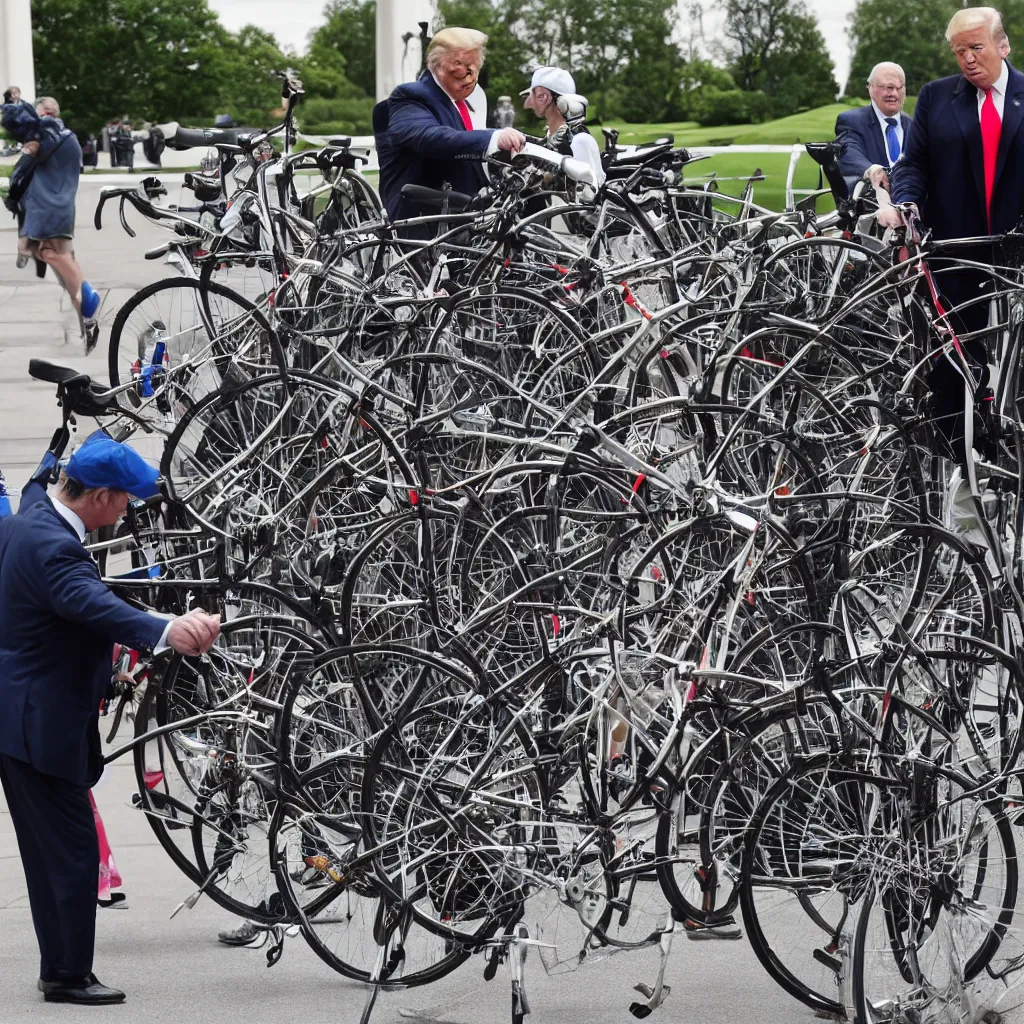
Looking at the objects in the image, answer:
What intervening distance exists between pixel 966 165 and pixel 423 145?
2373mm

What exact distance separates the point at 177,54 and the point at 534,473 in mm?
62606

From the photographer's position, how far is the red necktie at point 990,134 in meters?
6.55

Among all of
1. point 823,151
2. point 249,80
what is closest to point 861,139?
point 823,151

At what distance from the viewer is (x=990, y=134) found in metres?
6.56

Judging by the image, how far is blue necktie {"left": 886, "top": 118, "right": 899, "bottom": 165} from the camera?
937 centimetres

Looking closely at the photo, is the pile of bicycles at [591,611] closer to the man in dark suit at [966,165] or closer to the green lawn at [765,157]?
the man in dark suit at [966,165]

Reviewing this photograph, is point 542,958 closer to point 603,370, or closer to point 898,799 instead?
point 898,799

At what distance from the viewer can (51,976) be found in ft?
15.9

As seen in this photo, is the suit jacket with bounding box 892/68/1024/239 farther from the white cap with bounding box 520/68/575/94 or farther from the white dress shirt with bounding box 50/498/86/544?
the white dress shirt with bounding box 50/498/86/544

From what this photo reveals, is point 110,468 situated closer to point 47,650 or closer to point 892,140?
point 47,650

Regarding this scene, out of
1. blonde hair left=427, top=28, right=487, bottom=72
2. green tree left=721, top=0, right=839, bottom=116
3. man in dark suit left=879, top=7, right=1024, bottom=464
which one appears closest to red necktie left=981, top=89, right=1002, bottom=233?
man in dark suit left=879, top=7, right=1024, bottom=464

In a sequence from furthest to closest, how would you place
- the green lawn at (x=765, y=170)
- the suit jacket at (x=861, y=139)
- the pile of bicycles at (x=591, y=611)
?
the green lawn at (x=765, y=170), the suit jacket at (x=861, y=139), the pile of bicycles at (x=591, y=611)

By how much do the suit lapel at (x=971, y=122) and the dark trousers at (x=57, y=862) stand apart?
156 inches

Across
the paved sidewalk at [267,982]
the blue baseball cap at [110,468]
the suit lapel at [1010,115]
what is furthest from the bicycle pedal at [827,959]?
the suit lapel at [1010,115]
